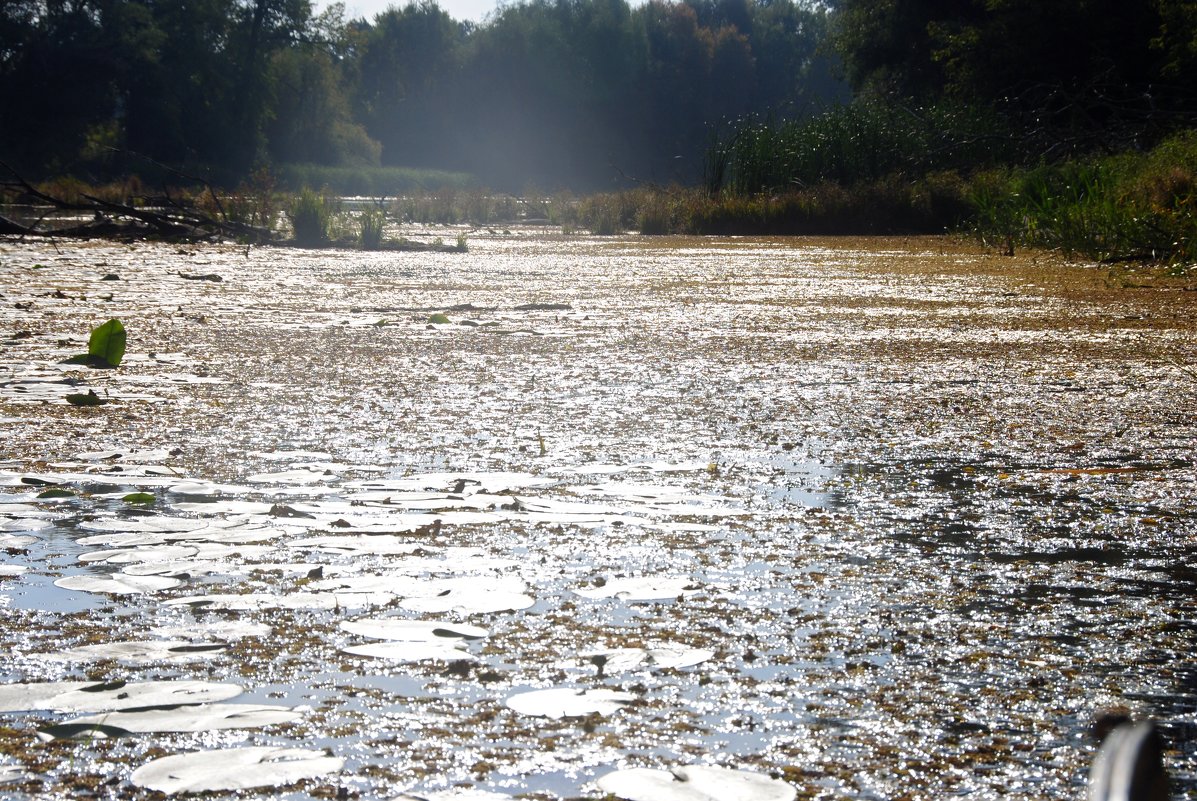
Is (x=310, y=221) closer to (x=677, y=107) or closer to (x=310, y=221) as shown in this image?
(x=310, y=221)

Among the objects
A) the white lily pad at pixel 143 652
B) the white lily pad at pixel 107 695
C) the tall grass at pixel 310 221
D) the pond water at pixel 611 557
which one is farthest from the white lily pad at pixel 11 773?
the tall grass at pixel 310 221

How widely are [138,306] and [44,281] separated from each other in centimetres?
136

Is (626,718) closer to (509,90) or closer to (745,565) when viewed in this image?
(745,565)

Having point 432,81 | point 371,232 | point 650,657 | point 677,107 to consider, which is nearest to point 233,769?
point 650,657

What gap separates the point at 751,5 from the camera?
199 ft

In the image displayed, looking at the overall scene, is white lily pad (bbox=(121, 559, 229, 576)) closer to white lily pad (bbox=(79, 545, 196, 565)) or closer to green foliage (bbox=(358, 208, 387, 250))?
white lily pad (bbox=(79, 545, 196, 565))

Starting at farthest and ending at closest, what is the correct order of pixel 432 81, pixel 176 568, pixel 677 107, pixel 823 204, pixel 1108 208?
1. pixel 432 81
2. pixel 677 107
3. pixel 823 204
4. pixel 1108 208
5. pixel 176 568

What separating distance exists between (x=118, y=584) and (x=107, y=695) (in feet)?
1.20

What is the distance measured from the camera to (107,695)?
3.81ft

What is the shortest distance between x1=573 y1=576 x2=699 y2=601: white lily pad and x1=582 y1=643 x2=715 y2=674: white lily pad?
0.18 meters

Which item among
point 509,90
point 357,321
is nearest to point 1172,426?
point 357,321

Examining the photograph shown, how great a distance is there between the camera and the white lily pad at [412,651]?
1277 millimetres

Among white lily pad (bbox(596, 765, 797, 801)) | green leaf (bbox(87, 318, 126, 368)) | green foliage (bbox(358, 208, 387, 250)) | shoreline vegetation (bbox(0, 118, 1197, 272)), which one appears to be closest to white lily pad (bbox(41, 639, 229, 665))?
white lily pad (bbox(596, 765, 797, 801))

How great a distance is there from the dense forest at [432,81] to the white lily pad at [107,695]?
28.3m
